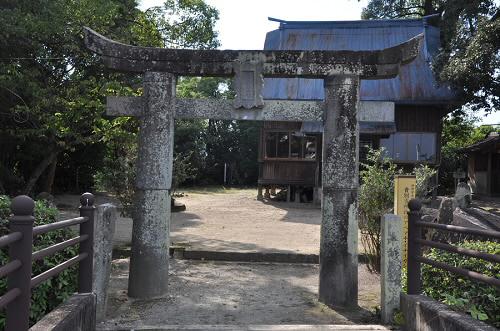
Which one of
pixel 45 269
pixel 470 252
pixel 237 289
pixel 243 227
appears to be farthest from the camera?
pixel 243 227

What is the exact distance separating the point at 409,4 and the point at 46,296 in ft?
97.2

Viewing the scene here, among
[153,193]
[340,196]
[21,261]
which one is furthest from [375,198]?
[21,261]

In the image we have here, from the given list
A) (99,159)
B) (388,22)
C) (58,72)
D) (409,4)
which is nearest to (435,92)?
(388,22)

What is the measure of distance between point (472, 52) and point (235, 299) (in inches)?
561

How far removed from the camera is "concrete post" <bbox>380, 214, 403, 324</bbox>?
5805 millimetres

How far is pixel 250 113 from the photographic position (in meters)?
7.20

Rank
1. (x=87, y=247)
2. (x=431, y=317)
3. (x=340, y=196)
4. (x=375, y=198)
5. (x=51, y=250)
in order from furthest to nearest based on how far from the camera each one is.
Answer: (x=375, y=198) < (x=340, y=196) < (x=87, y=247) < (x=431, y=317) < (x=51, y=250)

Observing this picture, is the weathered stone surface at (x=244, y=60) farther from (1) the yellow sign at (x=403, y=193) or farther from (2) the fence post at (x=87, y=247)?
(2) the fence post at (x=87, y=247)

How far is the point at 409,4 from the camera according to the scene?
30.0 m

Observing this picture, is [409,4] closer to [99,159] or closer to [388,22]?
[388,22]

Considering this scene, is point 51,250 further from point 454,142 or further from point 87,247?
point 454,142

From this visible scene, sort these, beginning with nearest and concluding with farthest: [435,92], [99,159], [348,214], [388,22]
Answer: [348,214] → [435,92] → [388,22] → [99,159]

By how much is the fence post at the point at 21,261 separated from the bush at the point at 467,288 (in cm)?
363

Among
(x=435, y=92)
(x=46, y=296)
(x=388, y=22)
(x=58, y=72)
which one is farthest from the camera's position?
(x=388, y=22)
